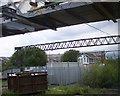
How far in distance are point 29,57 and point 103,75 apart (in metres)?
26.1

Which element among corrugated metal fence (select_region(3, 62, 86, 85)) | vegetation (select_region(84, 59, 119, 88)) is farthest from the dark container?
corrugated metal fence (select_region(3, 62, 86, 85))

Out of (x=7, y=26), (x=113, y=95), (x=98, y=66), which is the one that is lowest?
(x=113, y=95)

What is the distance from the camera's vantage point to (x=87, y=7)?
9.23 metres

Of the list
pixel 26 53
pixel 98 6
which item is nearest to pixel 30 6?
pixel 98 6

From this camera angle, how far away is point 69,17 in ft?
34.2

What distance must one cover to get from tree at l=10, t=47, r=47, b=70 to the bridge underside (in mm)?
32623

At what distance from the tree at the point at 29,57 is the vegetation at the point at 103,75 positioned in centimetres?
2215

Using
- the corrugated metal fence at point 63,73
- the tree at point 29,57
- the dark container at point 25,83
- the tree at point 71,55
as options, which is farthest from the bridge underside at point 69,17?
the tree at point 71,55

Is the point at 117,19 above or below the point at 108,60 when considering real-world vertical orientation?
above

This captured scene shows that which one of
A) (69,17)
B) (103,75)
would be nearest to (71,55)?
(103,75)

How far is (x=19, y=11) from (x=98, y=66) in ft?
47.0

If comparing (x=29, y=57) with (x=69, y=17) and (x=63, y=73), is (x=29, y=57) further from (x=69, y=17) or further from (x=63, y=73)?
(x=69, y=17)

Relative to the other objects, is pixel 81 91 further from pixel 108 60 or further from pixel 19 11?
pixel 19 11

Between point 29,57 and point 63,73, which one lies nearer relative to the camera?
point 63,73
